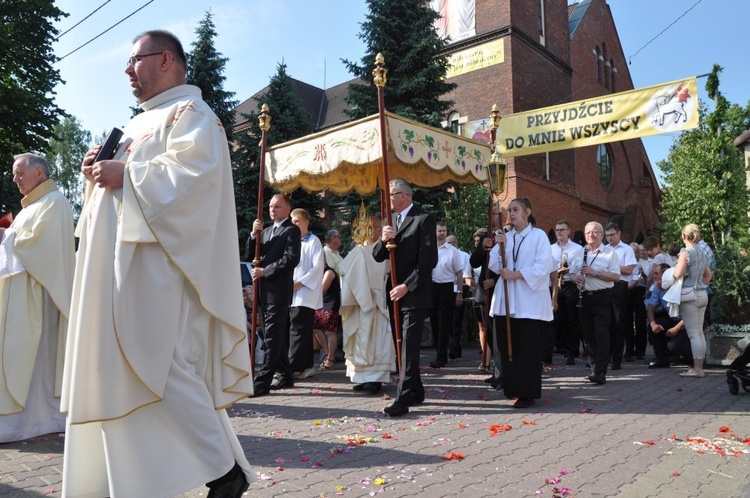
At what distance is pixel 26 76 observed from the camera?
72.3 feet

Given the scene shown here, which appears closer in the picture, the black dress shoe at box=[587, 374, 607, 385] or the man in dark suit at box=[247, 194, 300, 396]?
the man in dark suit at box=[247, 194, 300, 396]

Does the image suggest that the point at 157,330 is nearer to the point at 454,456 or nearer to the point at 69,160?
the point at 454,456

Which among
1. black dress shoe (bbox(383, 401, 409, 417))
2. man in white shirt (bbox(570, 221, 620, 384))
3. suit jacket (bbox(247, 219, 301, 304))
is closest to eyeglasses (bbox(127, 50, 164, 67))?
black dress shoe (bbox(383, 401, 409, 417))

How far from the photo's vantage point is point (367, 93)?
63.4 ft

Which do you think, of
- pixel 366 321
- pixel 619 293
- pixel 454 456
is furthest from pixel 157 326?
pixel 619 293

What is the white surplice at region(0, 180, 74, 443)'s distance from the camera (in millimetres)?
5117

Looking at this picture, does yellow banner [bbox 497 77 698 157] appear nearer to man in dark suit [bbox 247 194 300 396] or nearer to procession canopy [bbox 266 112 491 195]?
procession canopy [bbox 266 112 491 195]

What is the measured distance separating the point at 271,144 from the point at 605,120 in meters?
16.4

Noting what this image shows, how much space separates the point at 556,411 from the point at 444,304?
4.13m

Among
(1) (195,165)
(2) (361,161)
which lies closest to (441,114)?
(2) (361,161)

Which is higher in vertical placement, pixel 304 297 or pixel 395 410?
pixel 304 297

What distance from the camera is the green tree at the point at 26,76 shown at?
21.0 m

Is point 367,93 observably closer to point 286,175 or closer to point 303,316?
point 286,175

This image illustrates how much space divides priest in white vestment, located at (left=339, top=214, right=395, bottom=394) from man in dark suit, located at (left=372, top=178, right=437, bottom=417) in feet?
3.99
